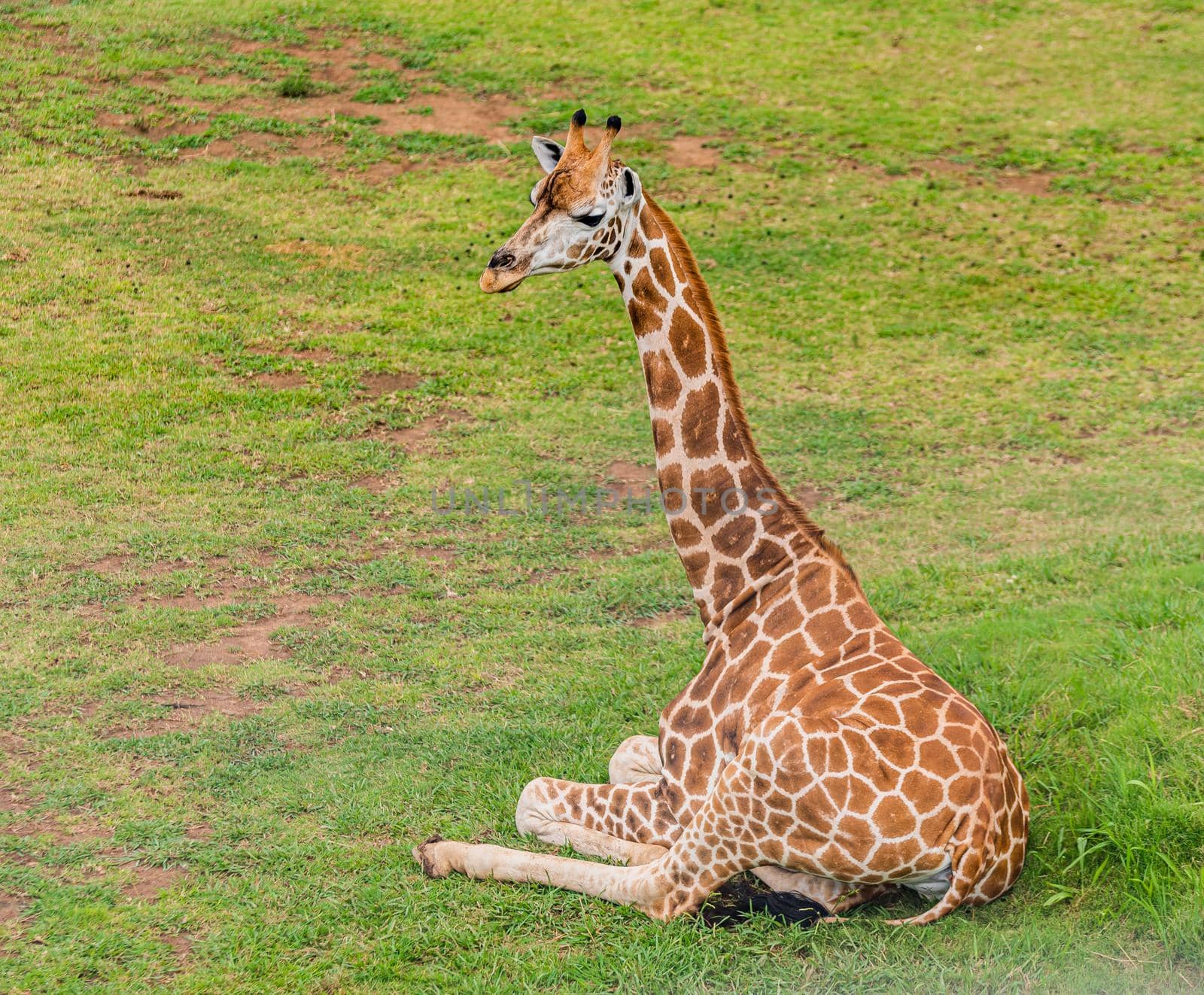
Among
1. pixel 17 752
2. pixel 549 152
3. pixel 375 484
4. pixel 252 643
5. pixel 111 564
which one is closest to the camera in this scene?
pixel 549 152

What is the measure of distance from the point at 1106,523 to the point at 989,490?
1.01 metres

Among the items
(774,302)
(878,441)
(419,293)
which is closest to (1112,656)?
(878,441)

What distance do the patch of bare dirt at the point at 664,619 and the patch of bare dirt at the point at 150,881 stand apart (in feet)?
11.3

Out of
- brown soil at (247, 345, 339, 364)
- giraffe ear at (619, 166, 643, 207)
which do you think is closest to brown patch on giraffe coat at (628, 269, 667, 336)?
giraffe ear at (619, 166, 643, 207)

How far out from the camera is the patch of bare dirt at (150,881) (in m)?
5.34

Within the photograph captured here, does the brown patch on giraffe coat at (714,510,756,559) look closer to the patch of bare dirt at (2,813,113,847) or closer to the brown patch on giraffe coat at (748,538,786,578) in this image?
the brown patch on giraffe coat at (748,538,786,578)

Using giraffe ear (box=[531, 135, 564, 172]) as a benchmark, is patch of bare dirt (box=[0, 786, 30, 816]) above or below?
below

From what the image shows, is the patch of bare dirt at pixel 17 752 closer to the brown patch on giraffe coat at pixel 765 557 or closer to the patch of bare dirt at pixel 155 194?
the brown patch on giraffe coat at pixel 765 557

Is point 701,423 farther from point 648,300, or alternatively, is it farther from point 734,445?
point 648,300

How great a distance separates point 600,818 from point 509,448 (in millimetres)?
5337

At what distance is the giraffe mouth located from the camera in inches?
207

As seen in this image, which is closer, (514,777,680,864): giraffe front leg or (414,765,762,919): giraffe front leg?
(414,765,762,919): giraffe front leg

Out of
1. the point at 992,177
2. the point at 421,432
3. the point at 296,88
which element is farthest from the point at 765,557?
the point at 296,88

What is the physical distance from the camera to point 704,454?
554cm
